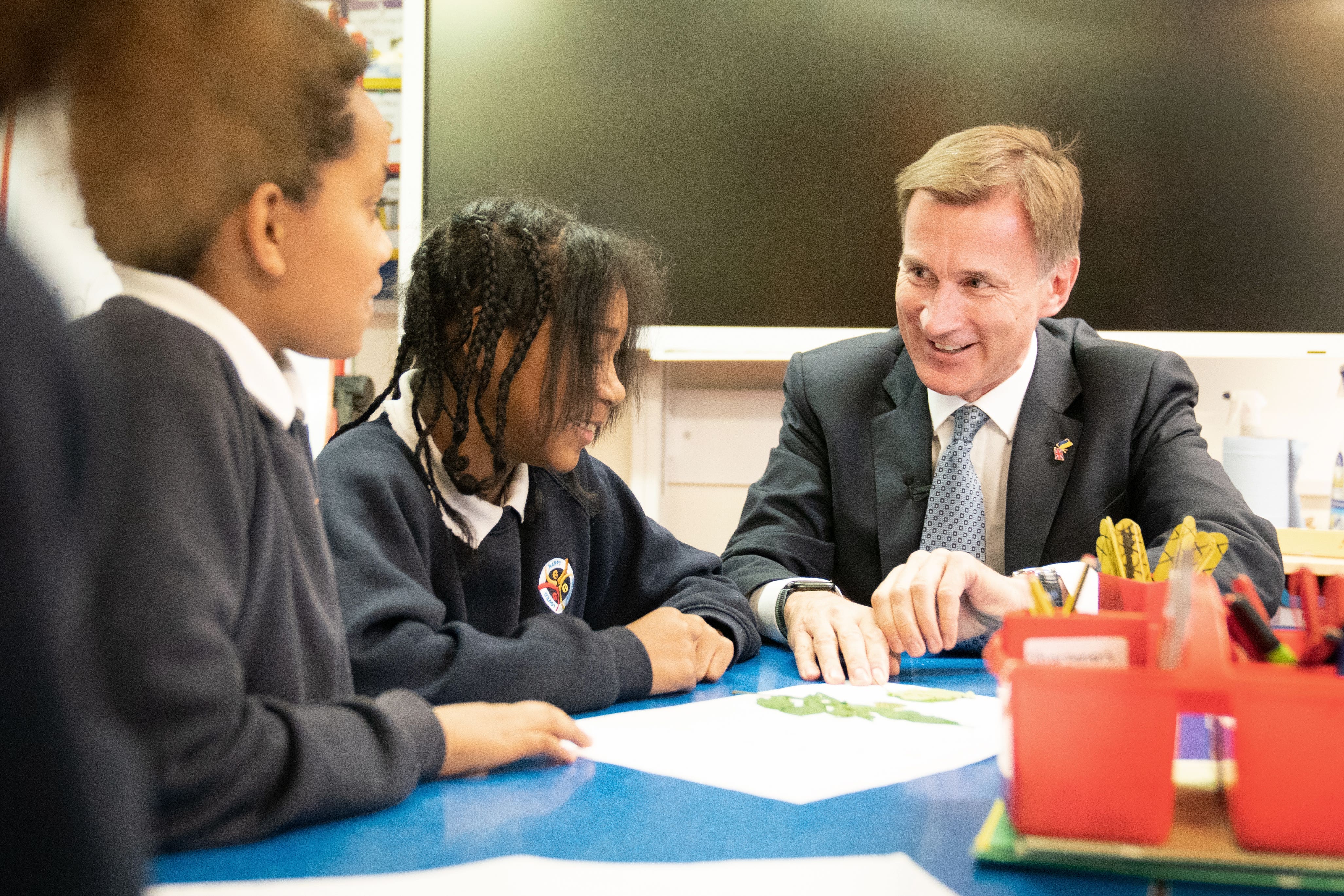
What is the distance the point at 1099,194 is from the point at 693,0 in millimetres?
949

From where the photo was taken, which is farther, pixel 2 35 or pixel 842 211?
pixel 842 211

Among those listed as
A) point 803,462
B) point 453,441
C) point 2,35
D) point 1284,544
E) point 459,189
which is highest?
point 459,189

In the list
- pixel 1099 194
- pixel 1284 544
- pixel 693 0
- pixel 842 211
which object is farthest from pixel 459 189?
pixel 1284 544

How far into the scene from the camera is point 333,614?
749 millimetres

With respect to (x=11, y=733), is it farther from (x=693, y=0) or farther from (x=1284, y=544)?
(x=693, y=0)

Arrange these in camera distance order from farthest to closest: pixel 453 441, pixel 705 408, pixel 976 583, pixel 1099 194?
pixel 705 408
pixel 1099 194
pixel 976 583
pixel 453 441

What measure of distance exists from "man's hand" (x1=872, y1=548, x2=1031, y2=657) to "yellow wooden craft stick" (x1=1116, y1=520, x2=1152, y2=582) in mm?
270

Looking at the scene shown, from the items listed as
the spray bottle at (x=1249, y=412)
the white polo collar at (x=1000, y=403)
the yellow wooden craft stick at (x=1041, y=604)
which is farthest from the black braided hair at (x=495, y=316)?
the spray bottle at (x=1249, y=412)

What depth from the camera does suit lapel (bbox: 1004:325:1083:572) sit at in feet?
5.12

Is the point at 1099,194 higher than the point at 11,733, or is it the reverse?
the point at 1099,194

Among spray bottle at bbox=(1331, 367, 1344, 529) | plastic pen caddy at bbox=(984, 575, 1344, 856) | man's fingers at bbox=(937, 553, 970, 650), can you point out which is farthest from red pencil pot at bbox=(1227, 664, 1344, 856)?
spray bottle at bbox=(1331, 367, 1344, 529)

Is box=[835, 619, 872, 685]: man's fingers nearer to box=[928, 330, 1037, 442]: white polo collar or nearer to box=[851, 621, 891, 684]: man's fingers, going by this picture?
box=[851, 621, 891, 684]: man's fingers

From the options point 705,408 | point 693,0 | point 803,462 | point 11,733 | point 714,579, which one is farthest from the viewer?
point 705,408

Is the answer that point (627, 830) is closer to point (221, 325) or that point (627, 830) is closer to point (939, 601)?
point (221, 325)
